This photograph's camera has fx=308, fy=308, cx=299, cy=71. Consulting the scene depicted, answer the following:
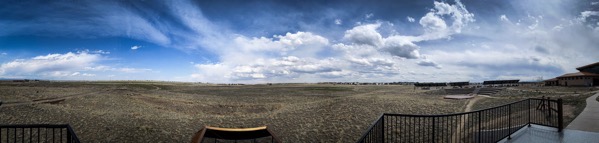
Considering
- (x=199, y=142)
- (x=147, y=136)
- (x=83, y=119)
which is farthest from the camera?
(x=83, y=119)

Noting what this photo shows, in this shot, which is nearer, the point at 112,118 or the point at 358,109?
the point at 112,118

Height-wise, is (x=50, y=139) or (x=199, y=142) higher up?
(x=199, y=142)

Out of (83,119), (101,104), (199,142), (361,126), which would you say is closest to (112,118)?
(83,119)

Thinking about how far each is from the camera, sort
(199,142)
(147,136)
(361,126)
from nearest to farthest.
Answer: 1. (199,142)
2. (147,136)
3. (361,126)

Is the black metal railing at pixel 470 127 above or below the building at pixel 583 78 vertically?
below

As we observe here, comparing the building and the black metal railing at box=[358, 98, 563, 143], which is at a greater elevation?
the building

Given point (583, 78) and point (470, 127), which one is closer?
point (470, 127)

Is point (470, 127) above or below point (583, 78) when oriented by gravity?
below

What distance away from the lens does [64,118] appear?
19781 mm

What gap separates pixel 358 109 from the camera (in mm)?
22844

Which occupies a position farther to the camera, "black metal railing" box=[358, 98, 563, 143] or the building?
the building

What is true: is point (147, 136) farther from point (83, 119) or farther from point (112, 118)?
point (83, 119)

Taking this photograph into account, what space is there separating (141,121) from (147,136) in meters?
3.18

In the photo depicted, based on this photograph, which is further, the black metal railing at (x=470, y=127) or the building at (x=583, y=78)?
the building at (x=583, y=78)
